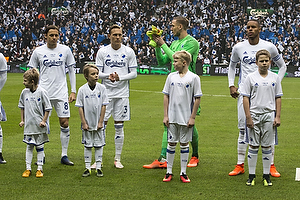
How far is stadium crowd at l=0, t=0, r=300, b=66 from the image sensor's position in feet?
131

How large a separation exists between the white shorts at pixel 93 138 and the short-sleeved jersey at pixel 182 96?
3.98ft

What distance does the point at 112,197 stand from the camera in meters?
6.07

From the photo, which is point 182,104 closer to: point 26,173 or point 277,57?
point 277,57

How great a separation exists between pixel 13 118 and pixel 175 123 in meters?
Answer: 8.53

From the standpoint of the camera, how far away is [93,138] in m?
7.31

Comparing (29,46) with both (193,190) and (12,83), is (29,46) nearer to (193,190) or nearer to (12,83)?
(12,83)

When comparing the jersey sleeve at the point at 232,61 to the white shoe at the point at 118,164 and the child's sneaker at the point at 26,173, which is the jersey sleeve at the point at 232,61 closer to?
the white shoe at the point at 118,164

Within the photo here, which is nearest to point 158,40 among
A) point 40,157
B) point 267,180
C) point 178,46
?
point 178,46

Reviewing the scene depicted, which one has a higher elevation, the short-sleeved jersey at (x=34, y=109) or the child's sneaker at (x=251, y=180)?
the short-sleeved jersey at (x=34, y=109)

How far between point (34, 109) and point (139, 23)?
127 feet

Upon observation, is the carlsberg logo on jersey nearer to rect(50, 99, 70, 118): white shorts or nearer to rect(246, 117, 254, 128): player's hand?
rect(50, 99, 70, 118): white shorts

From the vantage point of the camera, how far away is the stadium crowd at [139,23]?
1570 inches

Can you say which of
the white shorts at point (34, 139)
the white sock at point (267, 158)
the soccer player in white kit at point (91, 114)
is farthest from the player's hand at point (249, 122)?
the white shorts at point (34, 139)

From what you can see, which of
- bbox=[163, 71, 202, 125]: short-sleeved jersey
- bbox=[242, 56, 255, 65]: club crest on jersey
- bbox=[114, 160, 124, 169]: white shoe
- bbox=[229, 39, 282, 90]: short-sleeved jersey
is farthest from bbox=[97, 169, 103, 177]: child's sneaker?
bbox=[242, 56, 255, 65]: club crest on jersey
